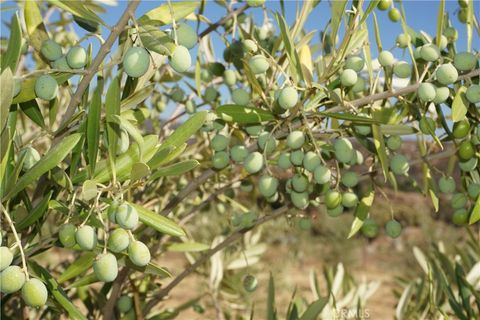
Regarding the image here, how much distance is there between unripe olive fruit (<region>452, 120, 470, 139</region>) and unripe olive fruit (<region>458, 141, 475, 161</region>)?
2 centimetres

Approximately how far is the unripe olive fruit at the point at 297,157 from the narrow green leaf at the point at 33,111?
1.03 ft

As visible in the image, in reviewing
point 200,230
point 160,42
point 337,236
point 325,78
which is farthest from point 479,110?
point 337,236

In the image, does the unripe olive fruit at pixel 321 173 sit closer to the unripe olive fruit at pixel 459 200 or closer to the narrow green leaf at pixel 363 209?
the narrow green leaf at pixel 363 209

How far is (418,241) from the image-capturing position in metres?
10.3

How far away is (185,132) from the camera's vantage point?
71 cm

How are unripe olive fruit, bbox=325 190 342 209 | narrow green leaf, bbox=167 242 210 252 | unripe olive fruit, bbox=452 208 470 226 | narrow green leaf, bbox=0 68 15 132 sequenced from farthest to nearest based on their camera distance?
narrow green leaf, bbox=167 242 210 252 → unripe olive fruit, bbox=452 208 470 226 → unripe olive fruit, bbox=325 190 342 209 → narrow green leaf, bbox=0 68 15 132

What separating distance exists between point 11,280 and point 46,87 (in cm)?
20

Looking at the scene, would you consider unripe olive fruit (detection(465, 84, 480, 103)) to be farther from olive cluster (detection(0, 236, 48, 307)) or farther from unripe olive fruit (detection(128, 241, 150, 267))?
olive cluster (detection(0, 236, 48, 307))

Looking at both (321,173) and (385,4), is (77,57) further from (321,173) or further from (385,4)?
(385,4)

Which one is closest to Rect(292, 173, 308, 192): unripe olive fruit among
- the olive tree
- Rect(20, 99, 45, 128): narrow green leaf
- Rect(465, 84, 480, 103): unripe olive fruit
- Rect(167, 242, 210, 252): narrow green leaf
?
the olive tree

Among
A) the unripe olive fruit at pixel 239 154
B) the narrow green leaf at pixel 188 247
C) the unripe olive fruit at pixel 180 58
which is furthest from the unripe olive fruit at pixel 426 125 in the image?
the narrow green leaf at pixel 188 247

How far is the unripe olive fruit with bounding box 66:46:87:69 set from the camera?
2.36 ft

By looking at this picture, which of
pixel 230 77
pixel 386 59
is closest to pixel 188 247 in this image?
pixel 230 77

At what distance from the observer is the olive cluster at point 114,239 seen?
0.63m
